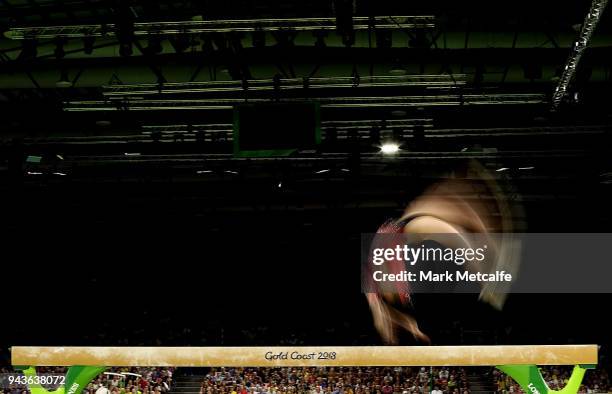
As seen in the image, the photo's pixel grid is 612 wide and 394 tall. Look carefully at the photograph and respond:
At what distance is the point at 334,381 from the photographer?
25.8 metres

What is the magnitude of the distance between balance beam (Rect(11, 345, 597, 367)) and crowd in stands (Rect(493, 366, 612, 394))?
11.3 m

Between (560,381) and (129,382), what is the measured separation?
1546 centimetres

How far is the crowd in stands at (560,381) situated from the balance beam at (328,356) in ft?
37.0

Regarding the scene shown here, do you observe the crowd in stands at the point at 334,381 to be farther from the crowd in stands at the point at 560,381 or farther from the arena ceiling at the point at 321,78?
the arena ceiling at the point at 321,78

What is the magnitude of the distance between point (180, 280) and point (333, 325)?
657 cm

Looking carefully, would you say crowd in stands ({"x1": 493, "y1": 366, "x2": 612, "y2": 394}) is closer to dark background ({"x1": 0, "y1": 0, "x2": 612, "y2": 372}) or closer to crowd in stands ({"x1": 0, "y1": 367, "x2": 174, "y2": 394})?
dark background ({"x1": 0, "y1": 0, "x2": 612, "y2": 372})

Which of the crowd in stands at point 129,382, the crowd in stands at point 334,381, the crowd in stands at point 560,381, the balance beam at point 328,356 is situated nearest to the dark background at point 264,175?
the crowd in stands at point 560,381

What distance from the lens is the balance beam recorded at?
14375mm

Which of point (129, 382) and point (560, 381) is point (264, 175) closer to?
point (129, 382)

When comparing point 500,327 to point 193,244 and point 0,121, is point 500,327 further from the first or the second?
point 0,121

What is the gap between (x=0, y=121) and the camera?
15.8m

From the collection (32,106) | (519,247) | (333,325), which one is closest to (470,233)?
(519,247)

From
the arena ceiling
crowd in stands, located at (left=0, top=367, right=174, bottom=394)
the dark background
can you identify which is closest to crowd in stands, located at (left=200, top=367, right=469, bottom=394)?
crowd in stands, located at (left=0, top=367, right=174, bottom=394)

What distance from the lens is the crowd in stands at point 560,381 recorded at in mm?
25422
